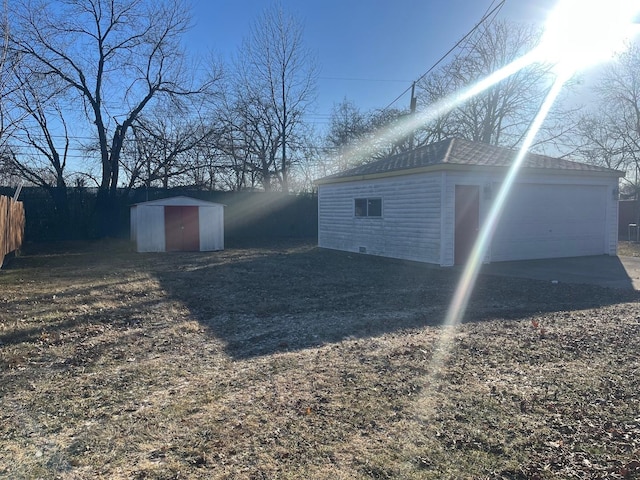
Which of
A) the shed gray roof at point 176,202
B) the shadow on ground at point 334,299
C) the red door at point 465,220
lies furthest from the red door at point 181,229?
the red door at point 465,220

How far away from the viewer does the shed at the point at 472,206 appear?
11406 millimetres

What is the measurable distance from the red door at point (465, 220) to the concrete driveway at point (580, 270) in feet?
2.12

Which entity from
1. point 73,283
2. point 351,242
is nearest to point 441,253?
point 351,242

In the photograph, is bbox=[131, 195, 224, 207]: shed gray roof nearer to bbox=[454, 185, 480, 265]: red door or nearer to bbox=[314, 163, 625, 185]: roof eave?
bbox=[314, 163, 625, 185]: roof eave

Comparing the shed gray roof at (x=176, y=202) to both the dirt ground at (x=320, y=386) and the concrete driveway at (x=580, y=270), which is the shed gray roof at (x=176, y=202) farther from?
the concrete driveway at (x=580, y=270)

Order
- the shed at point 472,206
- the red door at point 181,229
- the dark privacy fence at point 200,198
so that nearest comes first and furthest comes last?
Answer: the shed at point 472,206
the red door at point 181,229
the dark privacy fence at point 200,198

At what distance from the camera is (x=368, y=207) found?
14148 mm

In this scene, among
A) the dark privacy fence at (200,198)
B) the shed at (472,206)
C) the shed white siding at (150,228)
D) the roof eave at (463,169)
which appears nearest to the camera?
the roof eave at (463,169)

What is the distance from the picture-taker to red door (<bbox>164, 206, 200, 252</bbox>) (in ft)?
54.3

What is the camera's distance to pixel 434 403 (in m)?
3.52

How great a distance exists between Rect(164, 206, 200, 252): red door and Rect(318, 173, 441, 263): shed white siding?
4.66 meters

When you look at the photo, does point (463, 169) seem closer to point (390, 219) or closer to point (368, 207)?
point (390, 219)

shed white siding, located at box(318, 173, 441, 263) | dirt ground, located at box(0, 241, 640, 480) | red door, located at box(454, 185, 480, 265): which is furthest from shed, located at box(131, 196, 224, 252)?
red door, located at box(454, 185, 480, 265)

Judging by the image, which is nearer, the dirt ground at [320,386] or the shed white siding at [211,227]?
the dirt ground at [320,386]
